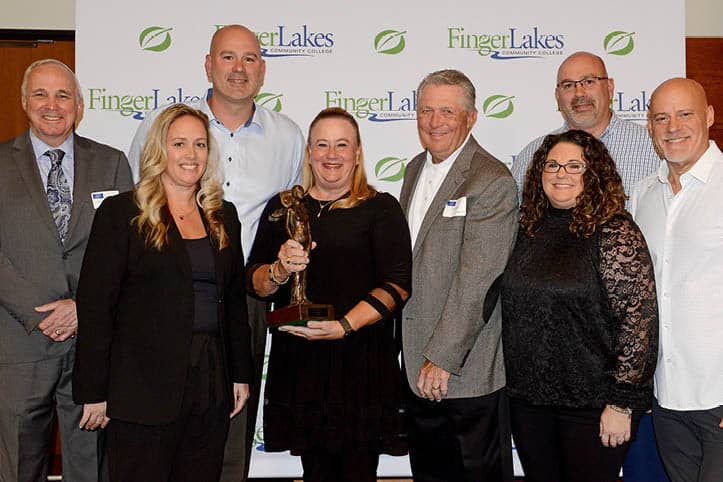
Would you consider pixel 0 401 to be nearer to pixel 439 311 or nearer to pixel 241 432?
pixel 241 432

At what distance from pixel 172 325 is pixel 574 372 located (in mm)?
1401

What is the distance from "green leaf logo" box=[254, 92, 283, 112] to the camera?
456 cm

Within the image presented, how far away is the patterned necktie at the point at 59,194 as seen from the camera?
10.8 ft

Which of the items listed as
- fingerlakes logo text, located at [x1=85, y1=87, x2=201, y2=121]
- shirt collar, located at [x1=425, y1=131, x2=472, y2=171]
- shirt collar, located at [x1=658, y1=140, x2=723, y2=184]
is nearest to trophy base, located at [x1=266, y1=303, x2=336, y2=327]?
shirt collar, located at [x1=425, y1=131, x2=472, y2=171]

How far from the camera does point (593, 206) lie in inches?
109

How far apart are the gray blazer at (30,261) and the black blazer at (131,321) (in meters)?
0.68

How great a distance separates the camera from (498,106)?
4605 mm

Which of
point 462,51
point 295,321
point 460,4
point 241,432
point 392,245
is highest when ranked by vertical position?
point 460,4

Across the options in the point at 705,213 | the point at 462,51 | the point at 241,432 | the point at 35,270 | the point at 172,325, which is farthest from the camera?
the point at 462,51

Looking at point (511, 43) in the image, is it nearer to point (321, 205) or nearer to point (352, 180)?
point (352, 180)

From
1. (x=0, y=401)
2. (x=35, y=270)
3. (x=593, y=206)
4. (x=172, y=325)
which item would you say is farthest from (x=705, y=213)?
(x=0, y=401)

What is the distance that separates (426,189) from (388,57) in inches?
62.9

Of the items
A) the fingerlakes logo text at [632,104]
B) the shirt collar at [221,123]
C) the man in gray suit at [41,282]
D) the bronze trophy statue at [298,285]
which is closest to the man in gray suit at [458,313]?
the bronze trophy statue at [298,285]

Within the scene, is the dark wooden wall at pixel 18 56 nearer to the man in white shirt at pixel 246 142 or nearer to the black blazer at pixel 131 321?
the man in white shirt at pixel 246 142
